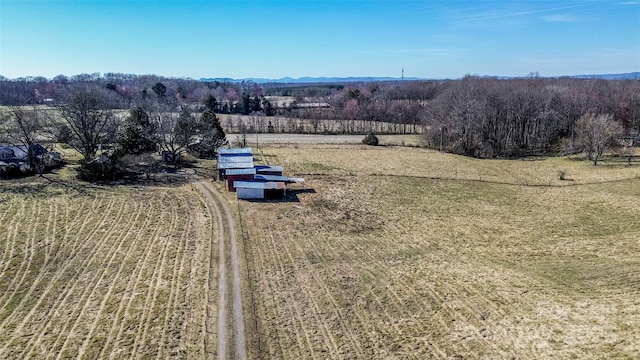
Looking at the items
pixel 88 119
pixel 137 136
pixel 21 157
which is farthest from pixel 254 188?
pixel 21 157

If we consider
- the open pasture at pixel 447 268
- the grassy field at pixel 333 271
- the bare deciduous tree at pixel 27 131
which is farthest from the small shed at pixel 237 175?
the bare deciduous tree at pixel 27 131

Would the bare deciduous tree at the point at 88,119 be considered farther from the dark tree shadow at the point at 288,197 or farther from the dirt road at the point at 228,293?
the dirt road at the point at 228,293

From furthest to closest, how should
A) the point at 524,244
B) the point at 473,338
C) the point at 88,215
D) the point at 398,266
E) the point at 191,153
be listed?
the point at 191,153
the point at 88,215
the point at 524,244
the point at 398,266
the point at 473,338

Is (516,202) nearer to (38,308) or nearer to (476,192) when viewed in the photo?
(476,192)

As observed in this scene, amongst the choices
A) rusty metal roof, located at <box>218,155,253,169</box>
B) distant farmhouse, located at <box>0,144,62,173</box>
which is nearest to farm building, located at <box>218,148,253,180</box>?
rusty metal roof, located at <box>218,155,253,169</box>

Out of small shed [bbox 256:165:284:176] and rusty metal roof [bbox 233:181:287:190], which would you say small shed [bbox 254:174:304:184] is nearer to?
small shed [bbox 256:165:284:176]

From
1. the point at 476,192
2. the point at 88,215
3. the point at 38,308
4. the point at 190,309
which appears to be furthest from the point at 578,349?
the point at 88,215
